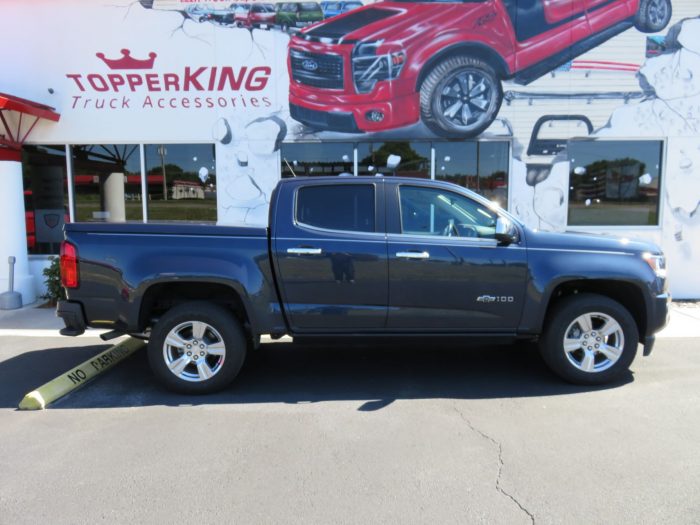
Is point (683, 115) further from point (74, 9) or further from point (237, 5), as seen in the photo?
point (74, 9)

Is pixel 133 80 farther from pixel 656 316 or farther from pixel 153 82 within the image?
pixel 656 316

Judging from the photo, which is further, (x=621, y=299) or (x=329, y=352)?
(x=329, y=352)

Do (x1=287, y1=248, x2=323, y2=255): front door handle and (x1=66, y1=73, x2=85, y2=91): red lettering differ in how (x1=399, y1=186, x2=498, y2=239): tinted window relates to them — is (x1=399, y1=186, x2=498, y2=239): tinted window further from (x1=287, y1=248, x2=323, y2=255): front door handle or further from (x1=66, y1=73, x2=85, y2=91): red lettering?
(x1=66, y1=73, x2=85, y2=91): red lettering

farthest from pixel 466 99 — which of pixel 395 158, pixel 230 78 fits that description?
pixel 230 78

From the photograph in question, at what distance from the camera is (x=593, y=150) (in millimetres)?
8734

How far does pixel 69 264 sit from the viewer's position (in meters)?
4.32

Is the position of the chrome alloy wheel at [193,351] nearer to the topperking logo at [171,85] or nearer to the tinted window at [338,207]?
the tinted window at [338,207]

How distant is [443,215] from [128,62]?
6.85 metres

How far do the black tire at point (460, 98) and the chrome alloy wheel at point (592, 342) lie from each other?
485 cm

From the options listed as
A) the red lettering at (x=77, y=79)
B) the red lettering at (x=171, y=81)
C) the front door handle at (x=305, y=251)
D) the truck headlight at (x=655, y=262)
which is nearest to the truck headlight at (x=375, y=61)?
the red lettering at (x=171, y=81)

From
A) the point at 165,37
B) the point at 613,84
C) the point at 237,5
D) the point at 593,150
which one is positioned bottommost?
the point at 593,150

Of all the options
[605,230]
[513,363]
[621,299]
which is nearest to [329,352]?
[513,363]

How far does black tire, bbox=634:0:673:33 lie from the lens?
848 cm

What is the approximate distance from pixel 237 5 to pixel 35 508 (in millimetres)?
8123
